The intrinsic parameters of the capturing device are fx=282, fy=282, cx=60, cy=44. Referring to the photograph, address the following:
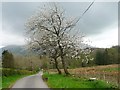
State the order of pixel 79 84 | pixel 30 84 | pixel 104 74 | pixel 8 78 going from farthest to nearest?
pixel 8 78 → pixel 30 84 → pixel 104 74 → pixel 79 84

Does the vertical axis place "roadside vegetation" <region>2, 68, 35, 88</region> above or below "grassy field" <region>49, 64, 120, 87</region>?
below

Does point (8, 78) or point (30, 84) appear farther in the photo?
point (8, 78)

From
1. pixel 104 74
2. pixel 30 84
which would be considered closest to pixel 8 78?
pixel 30 84

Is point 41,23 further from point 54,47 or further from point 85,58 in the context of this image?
point 85,58

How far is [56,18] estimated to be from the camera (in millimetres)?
41594

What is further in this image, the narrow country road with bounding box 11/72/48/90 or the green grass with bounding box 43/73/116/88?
the narrow country road with bounding box 11/72/48/90

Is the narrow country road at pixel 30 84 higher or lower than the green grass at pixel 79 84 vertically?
lower

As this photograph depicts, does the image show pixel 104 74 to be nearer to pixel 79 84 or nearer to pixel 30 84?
pixel 79 84

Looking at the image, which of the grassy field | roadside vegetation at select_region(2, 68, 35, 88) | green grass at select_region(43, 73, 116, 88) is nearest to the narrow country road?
roadside vegetation at select_region(2, 68, 35, 88)

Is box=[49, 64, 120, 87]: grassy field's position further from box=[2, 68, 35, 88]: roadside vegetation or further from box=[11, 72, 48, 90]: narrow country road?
box=[2, 68, 35, 88]: roadside vegetation

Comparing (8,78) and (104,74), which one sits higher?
(104,74)

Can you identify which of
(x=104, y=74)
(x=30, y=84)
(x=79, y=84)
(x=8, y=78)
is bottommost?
(x=8, y=78)

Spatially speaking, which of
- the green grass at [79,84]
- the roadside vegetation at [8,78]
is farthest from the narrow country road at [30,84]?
the green grass at [79,84]

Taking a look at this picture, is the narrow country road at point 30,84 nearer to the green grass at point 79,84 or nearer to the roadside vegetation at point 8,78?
the roadside vegetation at point 8,78
